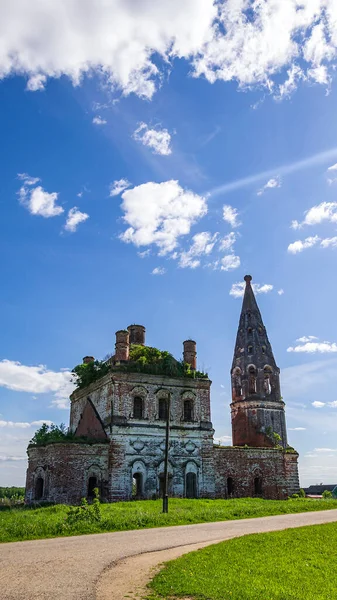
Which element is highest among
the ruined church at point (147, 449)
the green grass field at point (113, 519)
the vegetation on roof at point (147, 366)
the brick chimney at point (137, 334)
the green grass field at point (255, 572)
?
the brick chimney at point (137, 334)

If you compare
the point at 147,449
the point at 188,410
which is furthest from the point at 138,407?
the point at 188,410

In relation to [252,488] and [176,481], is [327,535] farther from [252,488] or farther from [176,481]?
[252,488]

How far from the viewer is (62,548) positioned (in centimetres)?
1155

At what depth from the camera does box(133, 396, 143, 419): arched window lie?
2912cm

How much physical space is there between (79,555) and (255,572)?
12.6 feet

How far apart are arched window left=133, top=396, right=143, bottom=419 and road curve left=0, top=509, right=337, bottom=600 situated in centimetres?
1218

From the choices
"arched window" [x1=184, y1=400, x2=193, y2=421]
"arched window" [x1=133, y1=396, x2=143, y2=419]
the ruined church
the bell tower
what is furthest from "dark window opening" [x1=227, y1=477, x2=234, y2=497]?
"arched window" [x1=133, y1=396, x2=143, y2=419]

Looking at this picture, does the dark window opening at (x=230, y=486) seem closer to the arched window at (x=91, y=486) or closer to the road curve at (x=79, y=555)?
the arched window at (x=91, y=486)

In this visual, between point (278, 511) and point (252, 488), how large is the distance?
8.91 metres

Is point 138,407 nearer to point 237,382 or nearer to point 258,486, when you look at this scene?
point 258,486

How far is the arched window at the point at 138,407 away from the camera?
2912cm

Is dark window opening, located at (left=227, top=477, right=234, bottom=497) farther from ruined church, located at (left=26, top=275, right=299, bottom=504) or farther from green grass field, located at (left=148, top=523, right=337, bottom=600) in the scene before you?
green grass field, located at (left=148, top=523, right=337, bottom=600)

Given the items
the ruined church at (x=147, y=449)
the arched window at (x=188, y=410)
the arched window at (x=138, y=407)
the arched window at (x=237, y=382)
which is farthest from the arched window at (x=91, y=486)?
the arched window at (x=237, y=382)

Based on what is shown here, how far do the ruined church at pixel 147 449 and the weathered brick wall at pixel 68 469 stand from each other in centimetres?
5
